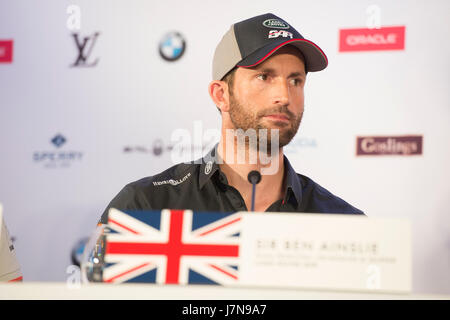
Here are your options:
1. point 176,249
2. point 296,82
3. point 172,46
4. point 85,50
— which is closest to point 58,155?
point 85,50

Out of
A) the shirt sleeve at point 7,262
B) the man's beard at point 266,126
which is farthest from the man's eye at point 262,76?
the shirt sleeve at point 7,262

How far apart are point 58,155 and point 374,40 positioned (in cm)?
147

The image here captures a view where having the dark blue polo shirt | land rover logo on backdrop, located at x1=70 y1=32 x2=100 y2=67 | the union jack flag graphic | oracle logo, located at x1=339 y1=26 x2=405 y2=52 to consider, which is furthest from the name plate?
land rover logo on backdrop, located at x1=70 y1=32 x2=100 y2=67

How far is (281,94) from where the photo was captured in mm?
1572

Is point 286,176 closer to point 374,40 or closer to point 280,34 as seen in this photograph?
point 280,34

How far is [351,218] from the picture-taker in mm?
856

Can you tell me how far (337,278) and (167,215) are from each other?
0.31m

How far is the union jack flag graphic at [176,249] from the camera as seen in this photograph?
860mm

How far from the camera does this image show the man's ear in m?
1.72

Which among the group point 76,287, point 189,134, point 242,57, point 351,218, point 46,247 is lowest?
point 46,247

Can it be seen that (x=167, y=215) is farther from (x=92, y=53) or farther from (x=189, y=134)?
(x=92, y=53)

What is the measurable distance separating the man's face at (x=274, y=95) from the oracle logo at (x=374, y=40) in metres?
0.61

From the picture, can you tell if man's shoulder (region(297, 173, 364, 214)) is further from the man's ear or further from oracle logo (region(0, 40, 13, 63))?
oracle logo (region(0, 40, 13, 63))

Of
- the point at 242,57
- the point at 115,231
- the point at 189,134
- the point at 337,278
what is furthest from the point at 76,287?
the point at 189,134
